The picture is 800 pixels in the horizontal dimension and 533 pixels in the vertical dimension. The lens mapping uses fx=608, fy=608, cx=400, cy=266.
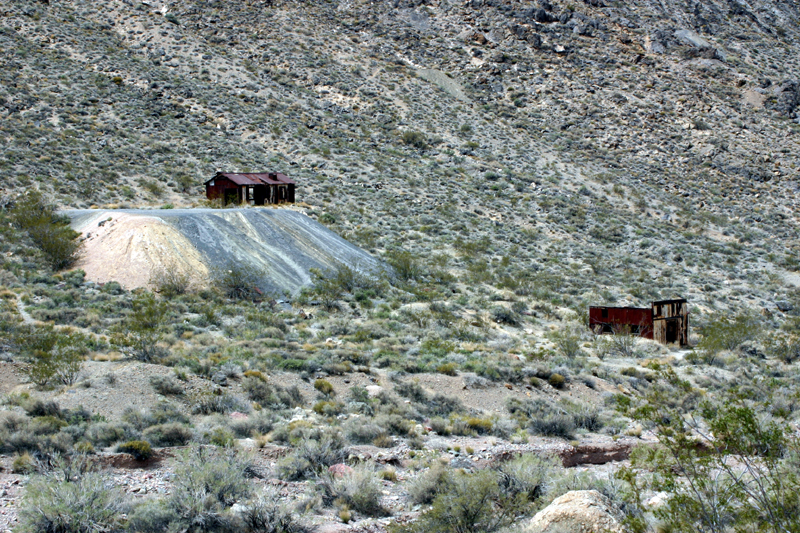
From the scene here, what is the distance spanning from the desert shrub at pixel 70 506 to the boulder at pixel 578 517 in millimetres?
5060

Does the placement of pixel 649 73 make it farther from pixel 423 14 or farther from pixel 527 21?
pixel 423 14

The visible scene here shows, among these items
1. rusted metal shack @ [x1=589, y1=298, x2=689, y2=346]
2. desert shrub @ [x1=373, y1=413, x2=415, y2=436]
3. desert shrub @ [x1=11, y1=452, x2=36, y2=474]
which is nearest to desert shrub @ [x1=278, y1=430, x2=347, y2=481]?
desert shrub @ [x1=373, y1=413, x2=415, y2=436]

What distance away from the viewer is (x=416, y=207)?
4366 centimetres

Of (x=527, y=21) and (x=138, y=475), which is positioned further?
(x=527, y=21)

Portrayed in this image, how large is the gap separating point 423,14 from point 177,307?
56.4m

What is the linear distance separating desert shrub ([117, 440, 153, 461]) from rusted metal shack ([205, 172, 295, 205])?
28010mm

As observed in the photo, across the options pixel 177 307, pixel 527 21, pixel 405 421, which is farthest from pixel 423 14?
pixel 405 421

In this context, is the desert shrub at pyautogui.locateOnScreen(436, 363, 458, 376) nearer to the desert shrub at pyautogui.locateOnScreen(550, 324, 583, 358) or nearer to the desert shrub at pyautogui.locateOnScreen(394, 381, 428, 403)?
the desert shrub at pyautogui.locateOnScreen(394, 381, 428, 403)

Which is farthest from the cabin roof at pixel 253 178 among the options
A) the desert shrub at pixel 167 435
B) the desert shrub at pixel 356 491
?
the desert shrub at pixel 356 491

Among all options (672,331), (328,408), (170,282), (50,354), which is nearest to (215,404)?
(328,408)

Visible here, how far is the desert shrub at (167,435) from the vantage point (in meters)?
10.4

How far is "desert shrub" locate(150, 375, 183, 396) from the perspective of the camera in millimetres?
12953

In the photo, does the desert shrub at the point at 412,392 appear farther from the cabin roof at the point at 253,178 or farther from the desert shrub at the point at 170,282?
the cabin roof at the point at 253,178

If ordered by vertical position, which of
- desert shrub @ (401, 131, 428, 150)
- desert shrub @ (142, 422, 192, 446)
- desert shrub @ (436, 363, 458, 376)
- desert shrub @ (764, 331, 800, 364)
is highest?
desert shrub @ (401, 131, 428, 150)
